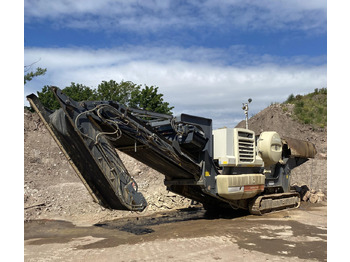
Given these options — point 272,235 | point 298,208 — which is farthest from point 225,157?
point 298,208

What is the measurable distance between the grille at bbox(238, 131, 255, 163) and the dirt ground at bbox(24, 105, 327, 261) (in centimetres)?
188

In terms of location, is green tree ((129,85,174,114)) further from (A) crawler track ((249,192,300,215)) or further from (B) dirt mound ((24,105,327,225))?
(A) crawler track ((249,192,300,215))

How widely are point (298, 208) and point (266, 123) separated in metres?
17.2

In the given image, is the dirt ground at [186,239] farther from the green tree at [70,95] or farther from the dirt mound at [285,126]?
the green tree at [70,95]

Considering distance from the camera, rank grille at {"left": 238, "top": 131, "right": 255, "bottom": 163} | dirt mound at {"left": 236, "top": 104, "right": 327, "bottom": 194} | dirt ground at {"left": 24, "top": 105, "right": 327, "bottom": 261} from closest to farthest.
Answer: dirt ground at {"left": 24, "top": 105, "right": 327, "bottom": 261} → grille at {"left": 238, "top": 131, "right": 255, "bottom": 163} → dirt mound at {"left": 236, "top": 104, "right": 327, "bottom": 194}

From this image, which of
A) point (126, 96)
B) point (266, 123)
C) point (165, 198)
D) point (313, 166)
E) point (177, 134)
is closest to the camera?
point (177, 134)

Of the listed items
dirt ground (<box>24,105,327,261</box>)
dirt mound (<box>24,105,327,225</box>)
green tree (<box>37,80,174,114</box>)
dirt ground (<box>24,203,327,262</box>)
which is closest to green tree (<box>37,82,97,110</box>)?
green tree (<box>37,80,174,114</box>)

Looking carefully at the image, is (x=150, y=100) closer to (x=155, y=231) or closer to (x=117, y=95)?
(x=117, y=95)

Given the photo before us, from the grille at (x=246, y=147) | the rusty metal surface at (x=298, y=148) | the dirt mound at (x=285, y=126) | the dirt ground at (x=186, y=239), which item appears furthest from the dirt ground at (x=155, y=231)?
the dirt mound at (x=285, y=126)

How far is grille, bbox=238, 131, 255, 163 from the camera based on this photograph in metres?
11.0

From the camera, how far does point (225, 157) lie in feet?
34.6

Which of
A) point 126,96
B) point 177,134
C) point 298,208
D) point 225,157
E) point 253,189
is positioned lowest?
point 298,208

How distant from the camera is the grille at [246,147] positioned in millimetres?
11047

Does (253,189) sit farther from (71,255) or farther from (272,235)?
(71,255)
